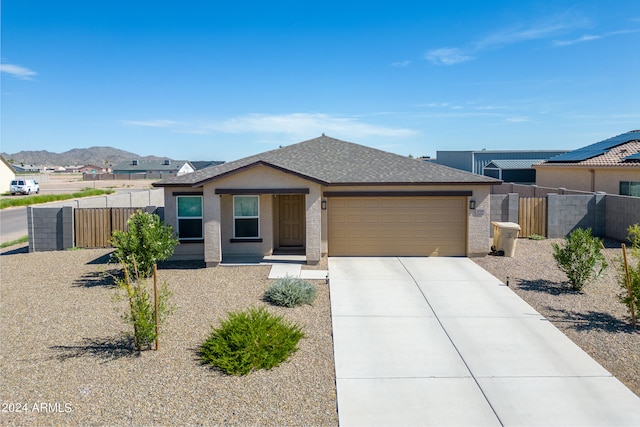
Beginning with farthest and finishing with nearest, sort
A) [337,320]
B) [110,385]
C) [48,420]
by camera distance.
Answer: [337,320], [110,385], [48,420]

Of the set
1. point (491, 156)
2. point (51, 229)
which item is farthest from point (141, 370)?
point (491, 156)

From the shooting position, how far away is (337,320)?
1096 centimetres

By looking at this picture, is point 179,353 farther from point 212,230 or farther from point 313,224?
point 313,224

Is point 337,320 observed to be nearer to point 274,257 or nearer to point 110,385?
point 110,385

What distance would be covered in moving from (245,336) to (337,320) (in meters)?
2.73

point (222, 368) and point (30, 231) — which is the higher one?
point (30, 231)

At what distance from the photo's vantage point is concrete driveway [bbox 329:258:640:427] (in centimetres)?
710

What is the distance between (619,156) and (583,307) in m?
18.9

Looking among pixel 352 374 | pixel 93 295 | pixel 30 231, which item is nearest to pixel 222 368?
pixel 352 374

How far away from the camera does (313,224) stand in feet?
52.1

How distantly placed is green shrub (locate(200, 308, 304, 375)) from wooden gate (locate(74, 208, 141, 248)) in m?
11.6

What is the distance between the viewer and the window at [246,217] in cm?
1695

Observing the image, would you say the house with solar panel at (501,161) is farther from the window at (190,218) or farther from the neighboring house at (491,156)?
the window at (190,218)

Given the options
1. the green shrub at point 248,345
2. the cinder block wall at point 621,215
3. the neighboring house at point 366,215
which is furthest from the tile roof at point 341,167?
the green shrub at point 248,345
